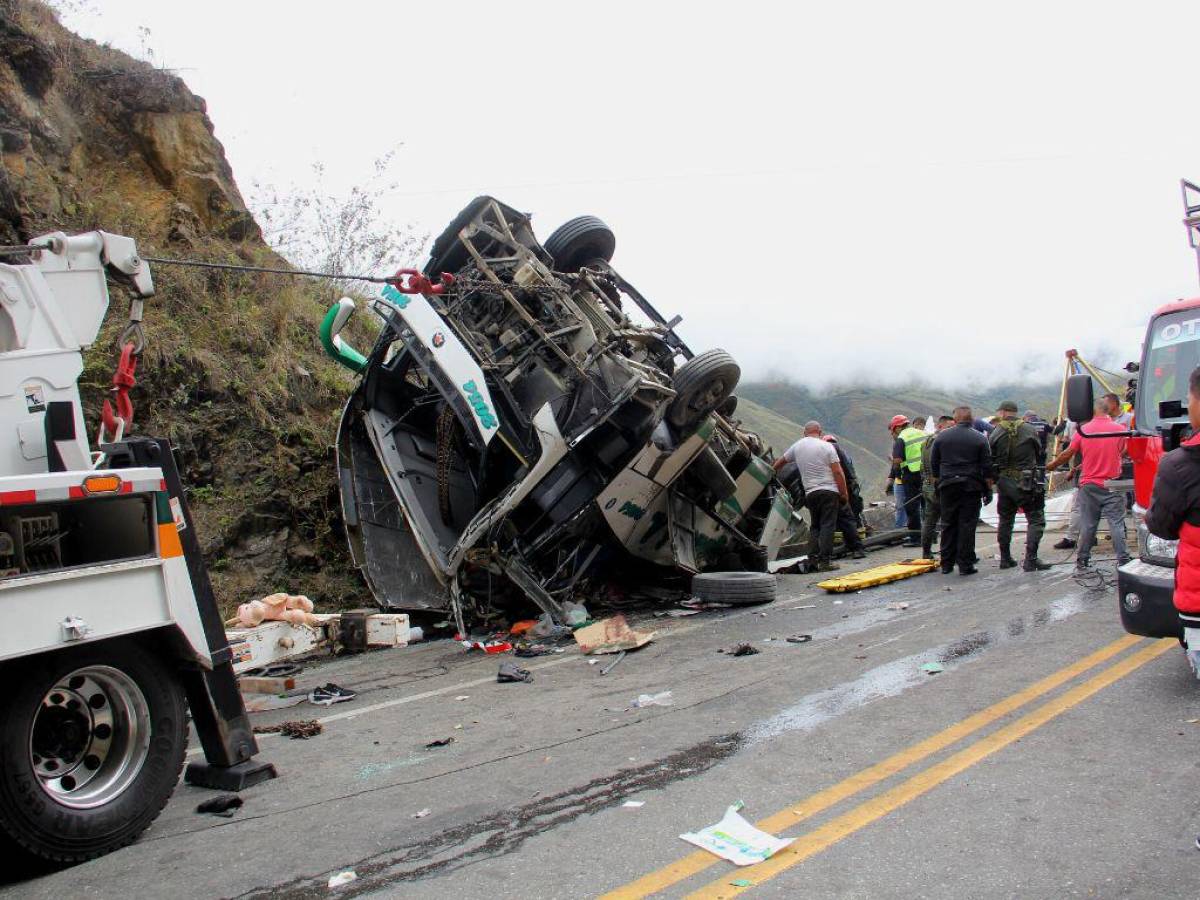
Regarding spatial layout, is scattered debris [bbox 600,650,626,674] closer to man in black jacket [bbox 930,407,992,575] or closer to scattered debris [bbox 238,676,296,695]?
scattered debris [bbox 238,676,296,695]

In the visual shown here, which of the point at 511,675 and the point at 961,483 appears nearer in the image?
the point at 511,675

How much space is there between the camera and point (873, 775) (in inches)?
156

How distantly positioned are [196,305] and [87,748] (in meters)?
7.77

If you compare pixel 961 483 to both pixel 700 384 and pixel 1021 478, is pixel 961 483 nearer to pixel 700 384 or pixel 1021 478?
pixel 1021 478

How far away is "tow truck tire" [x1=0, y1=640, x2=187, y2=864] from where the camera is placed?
3.54m

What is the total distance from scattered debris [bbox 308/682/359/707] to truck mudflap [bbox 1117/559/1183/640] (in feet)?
15.3

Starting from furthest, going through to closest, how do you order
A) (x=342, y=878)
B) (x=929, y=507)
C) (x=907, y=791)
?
(x=929, y=507) < (x=907, y=791) < (x=342, y=878)

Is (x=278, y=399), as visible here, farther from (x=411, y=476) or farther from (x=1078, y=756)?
(x=1078, y=756)

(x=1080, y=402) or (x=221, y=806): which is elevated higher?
(x=1080, y=402)

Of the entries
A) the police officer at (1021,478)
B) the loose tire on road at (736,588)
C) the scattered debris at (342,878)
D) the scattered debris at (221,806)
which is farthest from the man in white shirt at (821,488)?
the scattered debris at (342,878)

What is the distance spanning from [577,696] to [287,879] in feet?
8.63

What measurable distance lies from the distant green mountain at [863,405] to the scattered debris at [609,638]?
2417 cm

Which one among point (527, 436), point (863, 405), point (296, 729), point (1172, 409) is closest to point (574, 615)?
point (527, 436)

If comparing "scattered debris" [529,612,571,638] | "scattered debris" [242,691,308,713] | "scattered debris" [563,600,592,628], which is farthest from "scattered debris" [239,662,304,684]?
"scattered debris" [563,600,592,628]
